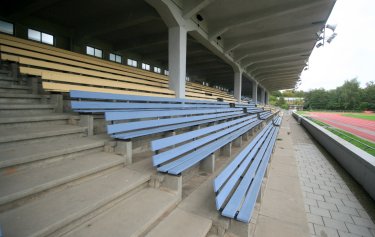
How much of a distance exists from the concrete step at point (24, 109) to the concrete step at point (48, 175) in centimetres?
151

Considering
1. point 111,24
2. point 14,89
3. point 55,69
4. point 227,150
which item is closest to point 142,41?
point 111,24

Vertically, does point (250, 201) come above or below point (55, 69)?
below

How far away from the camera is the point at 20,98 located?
11.1 feet

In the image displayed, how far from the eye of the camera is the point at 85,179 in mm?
2086

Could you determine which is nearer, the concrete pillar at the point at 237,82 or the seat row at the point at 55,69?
the seat row at the point at 55,69

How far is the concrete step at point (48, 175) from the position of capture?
1.56 metres

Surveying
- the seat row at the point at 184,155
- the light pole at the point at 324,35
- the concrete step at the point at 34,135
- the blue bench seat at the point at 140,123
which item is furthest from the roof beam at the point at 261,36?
the concrete step at the point at 34,135

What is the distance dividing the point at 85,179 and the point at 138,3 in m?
7.95

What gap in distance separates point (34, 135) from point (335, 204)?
15.2ft

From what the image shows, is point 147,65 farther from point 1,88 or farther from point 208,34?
point 1,88

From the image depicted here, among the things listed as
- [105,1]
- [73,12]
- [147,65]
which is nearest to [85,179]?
[105,1]

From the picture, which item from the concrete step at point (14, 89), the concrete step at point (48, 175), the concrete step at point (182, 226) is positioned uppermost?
the concrete step at point (14, 89)

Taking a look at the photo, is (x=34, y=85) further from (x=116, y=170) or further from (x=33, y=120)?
(x=116, y=170)

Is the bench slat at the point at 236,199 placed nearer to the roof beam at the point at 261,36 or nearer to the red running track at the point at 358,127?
the roof beam at the point at 261,36
